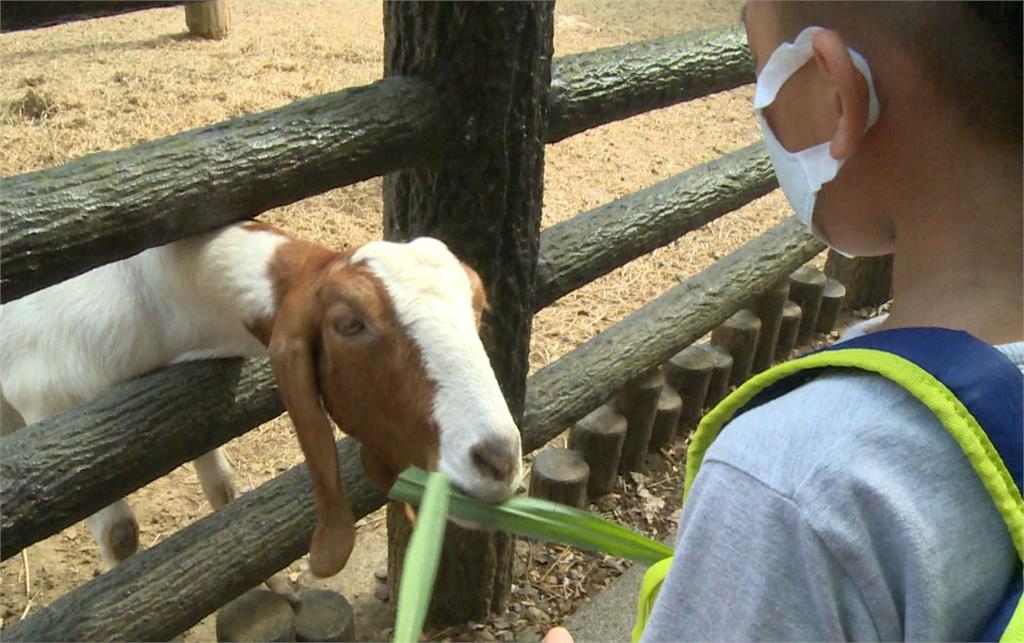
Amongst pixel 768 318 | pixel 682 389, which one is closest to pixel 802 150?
pixel 682 389

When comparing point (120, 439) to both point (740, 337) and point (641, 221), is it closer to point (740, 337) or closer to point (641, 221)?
point (641, 221)

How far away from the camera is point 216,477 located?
2512 mm

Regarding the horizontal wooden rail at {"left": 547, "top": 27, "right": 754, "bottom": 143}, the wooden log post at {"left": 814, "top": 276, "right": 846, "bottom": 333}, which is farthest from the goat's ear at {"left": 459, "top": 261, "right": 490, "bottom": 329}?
the wooden log post at {"left": 814, "top": 276, "right": 846, "bottom": 333}

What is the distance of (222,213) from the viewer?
1.64 meters

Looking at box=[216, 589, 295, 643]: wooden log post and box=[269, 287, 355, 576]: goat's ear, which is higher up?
box=[269, 287, 355, 576]: goat's ear

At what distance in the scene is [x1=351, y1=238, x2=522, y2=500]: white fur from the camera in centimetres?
143

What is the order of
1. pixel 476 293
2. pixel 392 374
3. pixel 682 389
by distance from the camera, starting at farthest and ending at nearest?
1. pixel 682 389
2. pixel 476 293
3. pixel 392 374

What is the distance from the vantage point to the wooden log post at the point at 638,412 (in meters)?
3.09

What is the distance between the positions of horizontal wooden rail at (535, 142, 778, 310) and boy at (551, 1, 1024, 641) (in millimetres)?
1536

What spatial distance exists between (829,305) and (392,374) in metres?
3.12

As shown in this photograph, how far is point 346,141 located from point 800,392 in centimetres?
116

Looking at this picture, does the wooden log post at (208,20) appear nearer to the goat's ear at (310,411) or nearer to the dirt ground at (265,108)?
the dirt ground at (265,108)

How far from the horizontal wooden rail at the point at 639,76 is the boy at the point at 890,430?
1.36 metres

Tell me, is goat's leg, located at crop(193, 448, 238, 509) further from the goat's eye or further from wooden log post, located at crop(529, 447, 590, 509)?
the goat's eye
